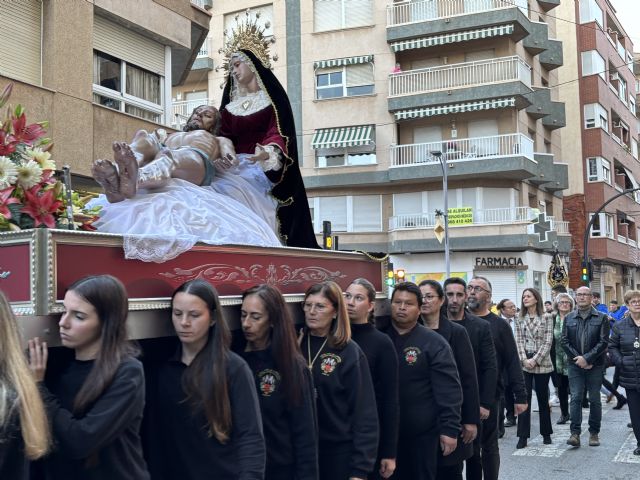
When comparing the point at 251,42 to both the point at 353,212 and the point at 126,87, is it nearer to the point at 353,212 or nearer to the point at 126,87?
the point at 126,87

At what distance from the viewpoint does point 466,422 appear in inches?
221

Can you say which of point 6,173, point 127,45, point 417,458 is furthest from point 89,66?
point 417,458

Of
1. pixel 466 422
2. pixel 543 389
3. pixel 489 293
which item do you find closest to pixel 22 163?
pixel 466 422

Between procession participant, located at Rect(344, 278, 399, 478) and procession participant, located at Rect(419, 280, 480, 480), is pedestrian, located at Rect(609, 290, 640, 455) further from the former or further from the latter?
procession participant, located at Rect(344, 278, 399, 478)

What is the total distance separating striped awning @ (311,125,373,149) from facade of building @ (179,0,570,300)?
49mm

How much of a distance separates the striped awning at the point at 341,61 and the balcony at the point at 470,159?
11.7ft

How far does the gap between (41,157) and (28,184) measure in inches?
7.4

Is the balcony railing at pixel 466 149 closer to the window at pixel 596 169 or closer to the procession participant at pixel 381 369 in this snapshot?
the window at pixel 596 169

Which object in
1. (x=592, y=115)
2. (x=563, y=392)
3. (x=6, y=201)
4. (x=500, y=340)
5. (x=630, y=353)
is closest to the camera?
(x=6, y=201)

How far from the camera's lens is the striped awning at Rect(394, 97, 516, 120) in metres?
26.2

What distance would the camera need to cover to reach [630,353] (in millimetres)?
8492

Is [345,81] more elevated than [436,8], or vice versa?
[436,8]

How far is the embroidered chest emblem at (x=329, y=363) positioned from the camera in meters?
4.26

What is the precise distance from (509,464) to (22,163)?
6.29 metres
